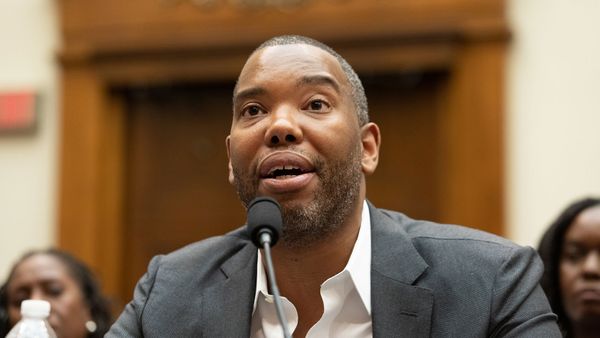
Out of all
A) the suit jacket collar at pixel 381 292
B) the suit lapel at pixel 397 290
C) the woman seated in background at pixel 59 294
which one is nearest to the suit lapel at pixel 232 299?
the suit jacket collar at pixel 381 292

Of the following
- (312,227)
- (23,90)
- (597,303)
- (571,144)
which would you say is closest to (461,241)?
(312,227)

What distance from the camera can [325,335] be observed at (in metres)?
1.98

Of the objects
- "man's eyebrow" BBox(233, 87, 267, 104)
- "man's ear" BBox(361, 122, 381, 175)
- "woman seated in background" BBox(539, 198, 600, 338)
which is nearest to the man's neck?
"man's ear" BBox(361, 122, 381, 175)

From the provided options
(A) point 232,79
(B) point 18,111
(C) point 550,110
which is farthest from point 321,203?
(B) point 18,111

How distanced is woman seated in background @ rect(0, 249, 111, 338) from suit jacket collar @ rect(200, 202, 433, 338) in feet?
3.46

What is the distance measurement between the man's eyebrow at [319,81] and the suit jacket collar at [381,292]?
0.33m

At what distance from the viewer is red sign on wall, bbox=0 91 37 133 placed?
4.75m

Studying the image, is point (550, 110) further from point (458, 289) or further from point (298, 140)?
point (298, 140)

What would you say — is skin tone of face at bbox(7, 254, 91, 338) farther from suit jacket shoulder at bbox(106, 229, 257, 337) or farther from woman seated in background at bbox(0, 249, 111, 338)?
suit jacket shoulder at bbox(106, 229, 257, 337)

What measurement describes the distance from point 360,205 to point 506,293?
1.26ft

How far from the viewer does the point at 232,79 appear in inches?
182

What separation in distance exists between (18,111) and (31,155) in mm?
235

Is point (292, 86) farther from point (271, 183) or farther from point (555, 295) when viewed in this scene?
point (555, 295)

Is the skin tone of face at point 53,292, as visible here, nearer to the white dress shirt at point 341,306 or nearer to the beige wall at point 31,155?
the white dress shirt at point 341,306
